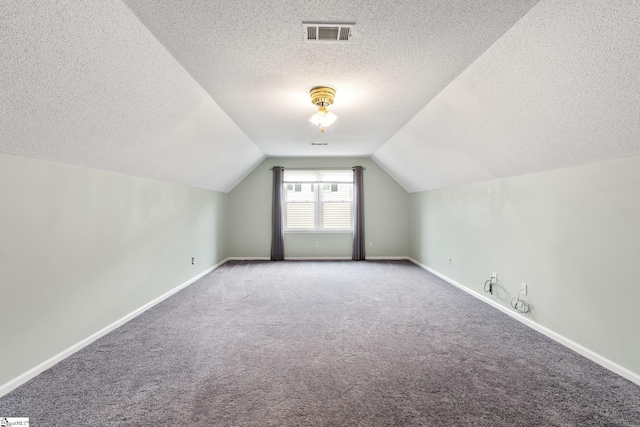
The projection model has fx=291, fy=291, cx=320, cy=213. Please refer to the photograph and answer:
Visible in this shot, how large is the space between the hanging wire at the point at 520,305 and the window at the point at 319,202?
12.8 ft

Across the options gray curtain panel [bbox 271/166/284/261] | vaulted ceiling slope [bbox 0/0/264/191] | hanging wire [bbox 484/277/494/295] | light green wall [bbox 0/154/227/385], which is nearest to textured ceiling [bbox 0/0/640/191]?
vaulted ceiling slope [bbox 0/0/264/191]

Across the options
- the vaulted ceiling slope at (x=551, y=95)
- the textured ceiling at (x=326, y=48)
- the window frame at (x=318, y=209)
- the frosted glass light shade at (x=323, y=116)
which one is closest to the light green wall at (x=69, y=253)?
the textured ceiling at (x=326, y=48)

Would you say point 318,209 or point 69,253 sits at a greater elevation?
point 318,209

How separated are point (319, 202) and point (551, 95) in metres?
5.10

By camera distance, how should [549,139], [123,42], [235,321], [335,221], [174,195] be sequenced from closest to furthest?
[123,42] < [549,139] < [235,321] < [174,195] < [335,221]

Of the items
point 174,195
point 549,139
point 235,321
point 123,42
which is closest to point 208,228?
point 174,195

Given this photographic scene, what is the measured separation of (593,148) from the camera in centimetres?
225

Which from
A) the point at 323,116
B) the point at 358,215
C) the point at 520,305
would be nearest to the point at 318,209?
the point at 358,215

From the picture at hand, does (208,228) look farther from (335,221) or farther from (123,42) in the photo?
(123,42)

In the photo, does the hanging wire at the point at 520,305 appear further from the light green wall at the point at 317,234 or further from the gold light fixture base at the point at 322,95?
the light green wall at the point at 317,234

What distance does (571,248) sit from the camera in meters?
2.59

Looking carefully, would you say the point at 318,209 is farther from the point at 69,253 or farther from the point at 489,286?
the point at 69,253

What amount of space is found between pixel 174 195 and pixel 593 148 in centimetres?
464

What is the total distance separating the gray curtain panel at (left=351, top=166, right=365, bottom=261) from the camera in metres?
6.64
